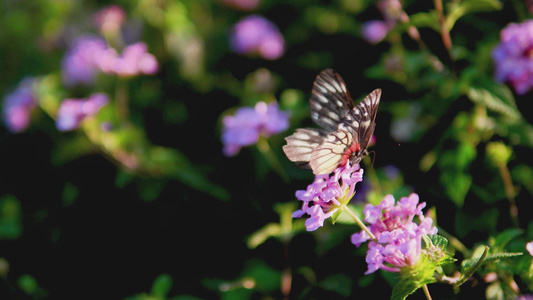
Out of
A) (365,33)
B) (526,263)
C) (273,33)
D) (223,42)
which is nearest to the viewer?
(526,263)

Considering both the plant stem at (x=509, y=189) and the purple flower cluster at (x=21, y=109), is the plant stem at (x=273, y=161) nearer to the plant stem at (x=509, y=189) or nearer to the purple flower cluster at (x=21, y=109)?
the plant stem at (x=509, y=189)

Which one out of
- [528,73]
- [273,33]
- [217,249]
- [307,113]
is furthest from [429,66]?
[217,249]

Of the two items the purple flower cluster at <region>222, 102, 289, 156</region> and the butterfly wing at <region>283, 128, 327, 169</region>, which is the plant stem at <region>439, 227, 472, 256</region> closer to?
the butterfly wing at <region>283, 128, 327, 169</region>

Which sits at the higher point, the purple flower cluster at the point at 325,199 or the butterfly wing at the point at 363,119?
the butterfly wing at the point at 363,119

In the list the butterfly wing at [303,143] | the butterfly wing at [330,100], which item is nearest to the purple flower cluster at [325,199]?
the butterfly wing at [303,143]

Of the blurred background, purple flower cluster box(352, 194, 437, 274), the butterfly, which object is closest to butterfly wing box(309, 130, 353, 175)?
the butterfly

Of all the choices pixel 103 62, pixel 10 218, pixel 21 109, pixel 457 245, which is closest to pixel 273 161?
pixel 457 245

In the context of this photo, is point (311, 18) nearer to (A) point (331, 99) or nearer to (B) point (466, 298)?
(A) point (331, 99)
